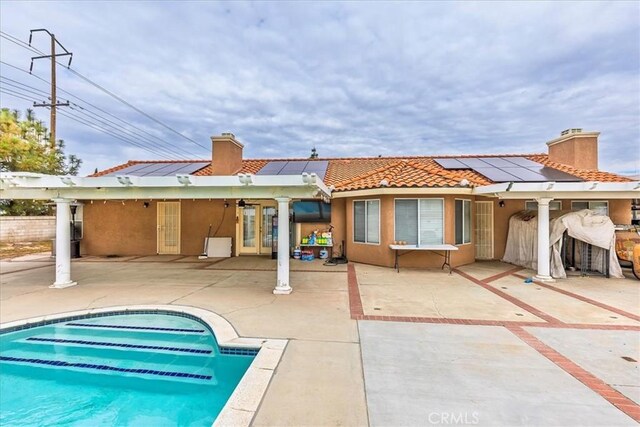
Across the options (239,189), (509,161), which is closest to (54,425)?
(239,189)

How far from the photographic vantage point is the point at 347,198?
12.1 metres

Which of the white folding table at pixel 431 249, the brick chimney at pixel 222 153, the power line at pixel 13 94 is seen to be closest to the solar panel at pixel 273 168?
the brick chimney at pixel 222 153

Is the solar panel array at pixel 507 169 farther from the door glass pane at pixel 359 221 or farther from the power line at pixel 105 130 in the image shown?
the power line at pixel 105 130

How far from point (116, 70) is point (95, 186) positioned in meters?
11.0

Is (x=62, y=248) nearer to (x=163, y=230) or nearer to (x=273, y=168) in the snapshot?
(x=163, y=230)

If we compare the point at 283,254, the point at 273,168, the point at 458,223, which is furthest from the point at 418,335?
the point at 273,168

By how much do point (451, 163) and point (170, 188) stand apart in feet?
39.2

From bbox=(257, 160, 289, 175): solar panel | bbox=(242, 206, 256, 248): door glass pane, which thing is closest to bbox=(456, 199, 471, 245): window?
bbox=(257, 160, 289, 175): solar panel

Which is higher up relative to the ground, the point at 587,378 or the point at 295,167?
the point at 295,167

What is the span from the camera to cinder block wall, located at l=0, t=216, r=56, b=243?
58.3 feet

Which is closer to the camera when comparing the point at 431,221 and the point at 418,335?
the point at 418,335

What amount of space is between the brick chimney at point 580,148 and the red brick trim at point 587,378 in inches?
466

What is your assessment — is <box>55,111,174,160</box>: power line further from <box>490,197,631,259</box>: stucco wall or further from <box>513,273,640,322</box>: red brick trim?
<box>513,273,640,322</box>: red brick trim

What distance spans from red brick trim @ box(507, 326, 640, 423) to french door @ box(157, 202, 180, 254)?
14040mm
